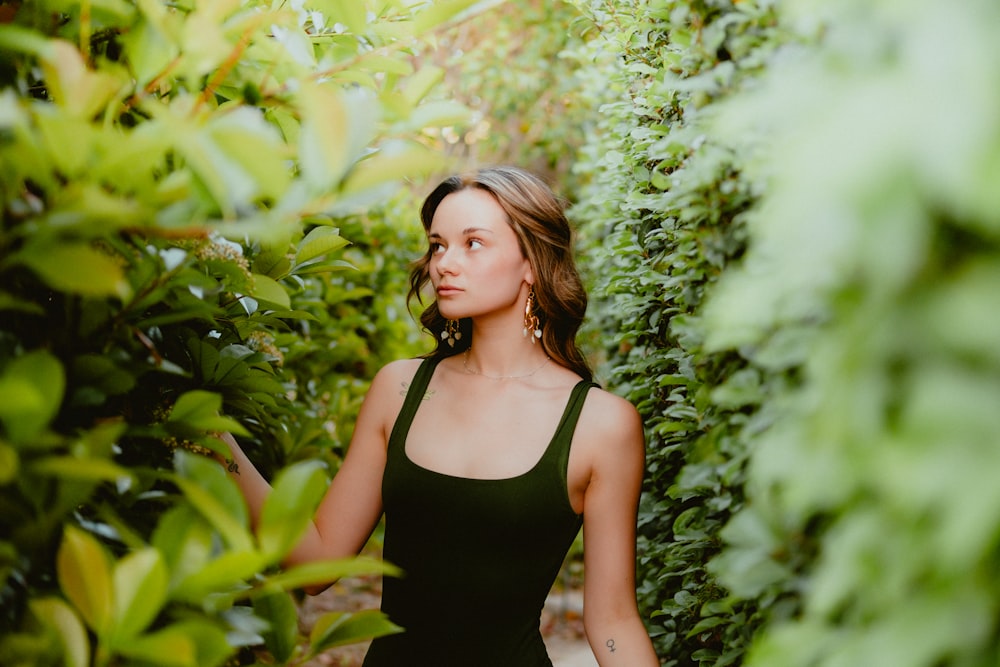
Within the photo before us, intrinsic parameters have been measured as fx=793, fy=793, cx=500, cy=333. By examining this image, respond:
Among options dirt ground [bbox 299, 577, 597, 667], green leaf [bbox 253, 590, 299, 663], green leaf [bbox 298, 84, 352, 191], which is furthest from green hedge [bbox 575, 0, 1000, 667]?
dirt ground [bbox 299, 577, 597, 667]

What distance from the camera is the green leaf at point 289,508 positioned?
903mm

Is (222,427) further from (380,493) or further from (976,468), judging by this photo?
(380,493)

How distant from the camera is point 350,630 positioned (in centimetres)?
109

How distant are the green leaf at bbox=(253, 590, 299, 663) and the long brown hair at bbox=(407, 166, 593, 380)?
4.74 ft

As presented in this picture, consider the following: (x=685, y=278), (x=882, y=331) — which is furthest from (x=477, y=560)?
(x=882, y=331)

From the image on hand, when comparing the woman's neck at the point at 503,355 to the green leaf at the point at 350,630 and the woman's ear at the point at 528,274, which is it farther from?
the green leaf at the point at 350,630

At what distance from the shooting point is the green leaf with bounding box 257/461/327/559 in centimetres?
90

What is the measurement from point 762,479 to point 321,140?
54 centimetres

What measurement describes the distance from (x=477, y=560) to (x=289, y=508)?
1285mm

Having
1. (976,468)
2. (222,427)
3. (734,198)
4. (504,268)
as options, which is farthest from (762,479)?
(504,268)

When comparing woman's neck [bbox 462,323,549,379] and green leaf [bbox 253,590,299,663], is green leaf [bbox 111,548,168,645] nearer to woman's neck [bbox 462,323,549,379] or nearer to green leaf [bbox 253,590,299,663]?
green leaf [bbox 253,590,299,663]

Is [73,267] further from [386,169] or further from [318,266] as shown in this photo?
[318,266]

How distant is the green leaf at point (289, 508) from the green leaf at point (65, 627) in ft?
0.67

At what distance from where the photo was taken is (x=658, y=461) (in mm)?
2387
